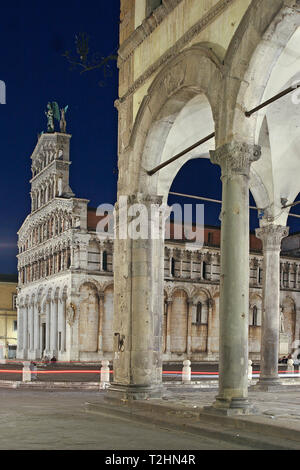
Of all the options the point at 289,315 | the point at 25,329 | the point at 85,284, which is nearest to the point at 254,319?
the point at 289,315

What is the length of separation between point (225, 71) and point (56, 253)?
42.4 meters

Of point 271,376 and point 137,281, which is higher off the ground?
point 137,281

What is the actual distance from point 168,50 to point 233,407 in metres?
6.81

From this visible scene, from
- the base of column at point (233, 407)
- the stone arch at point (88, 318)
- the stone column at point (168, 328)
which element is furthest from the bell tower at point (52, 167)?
the base of column at point (233, 407)

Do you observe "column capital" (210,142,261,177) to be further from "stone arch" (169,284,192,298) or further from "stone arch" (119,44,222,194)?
"stone arch" (169,284,192,298)

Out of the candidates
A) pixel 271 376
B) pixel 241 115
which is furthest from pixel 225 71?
pixel 271 376

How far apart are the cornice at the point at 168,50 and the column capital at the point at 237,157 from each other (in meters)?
2.35

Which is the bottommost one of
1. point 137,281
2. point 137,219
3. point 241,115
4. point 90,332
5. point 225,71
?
point 90,332

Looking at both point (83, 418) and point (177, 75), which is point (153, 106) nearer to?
point (177, 75)

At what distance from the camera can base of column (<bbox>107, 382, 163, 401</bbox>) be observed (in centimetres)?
1263

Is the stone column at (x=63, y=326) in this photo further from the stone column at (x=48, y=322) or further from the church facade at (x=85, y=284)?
the stone column at (x=48, y=322)

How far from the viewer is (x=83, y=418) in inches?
468

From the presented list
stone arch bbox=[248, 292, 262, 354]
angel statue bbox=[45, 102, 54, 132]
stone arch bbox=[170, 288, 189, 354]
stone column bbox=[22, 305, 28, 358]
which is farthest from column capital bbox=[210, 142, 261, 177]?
stone column bbox=[22, 305, 28, 358]

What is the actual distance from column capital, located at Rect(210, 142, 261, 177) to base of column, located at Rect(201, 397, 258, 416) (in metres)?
3.45
